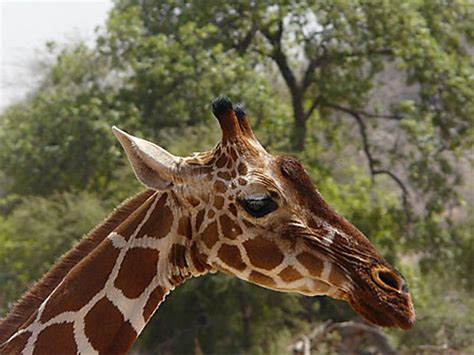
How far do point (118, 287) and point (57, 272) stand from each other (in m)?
0.35

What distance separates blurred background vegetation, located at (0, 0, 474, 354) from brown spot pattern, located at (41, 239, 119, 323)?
12.6 m

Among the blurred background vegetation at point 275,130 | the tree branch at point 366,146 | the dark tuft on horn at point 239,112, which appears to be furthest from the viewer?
the tree branch at point 366,146

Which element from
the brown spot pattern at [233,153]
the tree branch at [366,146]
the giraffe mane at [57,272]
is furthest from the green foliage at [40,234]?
the brown spot pattern at [233,153]

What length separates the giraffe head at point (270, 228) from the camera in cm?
434

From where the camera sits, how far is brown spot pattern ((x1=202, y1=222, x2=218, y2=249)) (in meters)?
4.50

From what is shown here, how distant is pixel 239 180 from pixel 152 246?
0.49 metres

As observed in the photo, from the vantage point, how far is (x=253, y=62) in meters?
20.0

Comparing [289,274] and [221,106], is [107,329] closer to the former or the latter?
[289,274]

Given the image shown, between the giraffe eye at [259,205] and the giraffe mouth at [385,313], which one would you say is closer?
the giraffe mouth at [385,313]

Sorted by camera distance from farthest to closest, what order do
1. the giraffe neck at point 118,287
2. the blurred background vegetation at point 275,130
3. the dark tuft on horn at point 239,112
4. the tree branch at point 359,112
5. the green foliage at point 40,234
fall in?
1. the tree branch at point 359,112
2. the blurred background vegetation at point 275,130
3. the green foliage at point 40,234
4. the dark tuft on horn at point 239,112
5. the giraffe neck at point 118,287

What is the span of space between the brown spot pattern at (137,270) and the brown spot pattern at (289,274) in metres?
0.57

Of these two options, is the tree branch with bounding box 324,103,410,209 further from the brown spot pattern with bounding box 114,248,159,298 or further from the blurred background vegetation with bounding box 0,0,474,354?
the brown spot pattern with bounding box 114,248,159,298

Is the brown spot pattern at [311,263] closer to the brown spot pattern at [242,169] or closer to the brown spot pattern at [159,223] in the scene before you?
the brown spot pattern at [242,169]

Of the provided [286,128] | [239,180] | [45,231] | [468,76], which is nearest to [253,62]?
[286,128]
